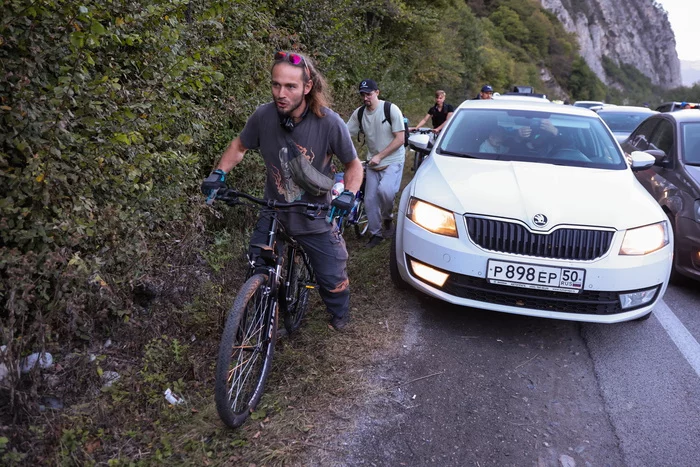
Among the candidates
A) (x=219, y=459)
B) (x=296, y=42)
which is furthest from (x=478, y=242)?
(x=296, y=42)

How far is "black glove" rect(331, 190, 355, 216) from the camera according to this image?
297 cm

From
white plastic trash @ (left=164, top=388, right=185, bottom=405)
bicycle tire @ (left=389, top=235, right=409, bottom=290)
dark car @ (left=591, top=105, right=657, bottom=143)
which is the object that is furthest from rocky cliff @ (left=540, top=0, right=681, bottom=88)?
white plastic trash @ (left=164, top=388, right=185, bottom=405)

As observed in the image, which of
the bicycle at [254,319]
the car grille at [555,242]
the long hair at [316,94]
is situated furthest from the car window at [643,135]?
the bicycle at [254,319]

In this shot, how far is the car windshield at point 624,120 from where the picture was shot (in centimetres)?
1307

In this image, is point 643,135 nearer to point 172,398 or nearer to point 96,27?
point 172,398

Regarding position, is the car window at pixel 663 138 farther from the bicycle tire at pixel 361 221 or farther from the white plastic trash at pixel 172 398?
the white plastic trash at pixel 172 398

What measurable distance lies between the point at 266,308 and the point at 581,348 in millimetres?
2337

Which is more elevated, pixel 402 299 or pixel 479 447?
pixel 479 447

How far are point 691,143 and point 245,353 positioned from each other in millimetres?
5536

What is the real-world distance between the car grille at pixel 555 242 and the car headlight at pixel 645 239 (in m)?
0.15

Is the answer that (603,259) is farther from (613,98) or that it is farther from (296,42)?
(613,98)

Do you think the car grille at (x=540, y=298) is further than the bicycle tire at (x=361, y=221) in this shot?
No

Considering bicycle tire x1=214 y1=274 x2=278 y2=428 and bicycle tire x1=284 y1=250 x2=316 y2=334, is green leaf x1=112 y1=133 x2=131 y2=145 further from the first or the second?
bicycle tire x1=284 y1=250 x2=316 y2=334

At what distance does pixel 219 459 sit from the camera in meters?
2.70
